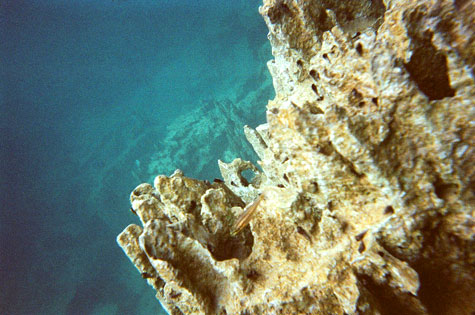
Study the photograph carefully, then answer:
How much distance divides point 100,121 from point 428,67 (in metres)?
80.3

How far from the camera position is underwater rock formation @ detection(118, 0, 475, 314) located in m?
1.22

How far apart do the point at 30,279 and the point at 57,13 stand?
5060 cm

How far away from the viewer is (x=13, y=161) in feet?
117

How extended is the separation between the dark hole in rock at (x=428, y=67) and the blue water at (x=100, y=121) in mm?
15217

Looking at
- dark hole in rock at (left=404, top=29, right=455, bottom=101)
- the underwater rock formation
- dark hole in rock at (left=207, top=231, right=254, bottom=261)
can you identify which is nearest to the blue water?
dark hole in rock at (left=207, top=231, right=254, bottom=261)

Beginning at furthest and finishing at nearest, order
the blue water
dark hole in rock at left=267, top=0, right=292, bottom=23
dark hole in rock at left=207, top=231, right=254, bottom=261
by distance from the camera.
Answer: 1. the blue water
2. dark hole in rock at left=267, top=0, right=292, bottom=23
3. dark hole in rock at left=207, top=231, right=254, bottom=261

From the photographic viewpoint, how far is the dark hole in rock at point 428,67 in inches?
52.0

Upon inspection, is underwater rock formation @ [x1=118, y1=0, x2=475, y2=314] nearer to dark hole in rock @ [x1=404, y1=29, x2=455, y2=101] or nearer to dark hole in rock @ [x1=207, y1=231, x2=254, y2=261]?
dark hole in rock @ [x1=404, y1=29, x2=455, y2=101]

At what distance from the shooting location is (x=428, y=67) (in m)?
1.39

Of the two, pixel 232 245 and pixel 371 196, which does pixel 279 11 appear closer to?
pixel 371 196

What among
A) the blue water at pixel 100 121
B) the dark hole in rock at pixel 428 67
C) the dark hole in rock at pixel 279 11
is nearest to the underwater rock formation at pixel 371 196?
the dark hole in rock at pixel 428 67

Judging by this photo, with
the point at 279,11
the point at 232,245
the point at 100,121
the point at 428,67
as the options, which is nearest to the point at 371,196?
the point at 428,67

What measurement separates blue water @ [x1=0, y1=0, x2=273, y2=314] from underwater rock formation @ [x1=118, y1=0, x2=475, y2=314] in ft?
48.8

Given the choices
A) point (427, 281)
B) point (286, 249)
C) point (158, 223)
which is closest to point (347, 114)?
point (286, 249)
